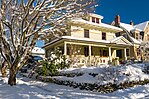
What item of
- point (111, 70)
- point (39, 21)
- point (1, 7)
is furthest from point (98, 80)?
point (1, 7)

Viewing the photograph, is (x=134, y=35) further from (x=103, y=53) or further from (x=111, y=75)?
(x=111, y=75)

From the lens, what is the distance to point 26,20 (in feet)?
36.5

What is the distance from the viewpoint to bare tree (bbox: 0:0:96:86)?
35.3 ft

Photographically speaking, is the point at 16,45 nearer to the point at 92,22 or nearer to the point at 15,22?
the point at 15,22

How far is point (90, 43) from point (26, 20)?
57.0 feet

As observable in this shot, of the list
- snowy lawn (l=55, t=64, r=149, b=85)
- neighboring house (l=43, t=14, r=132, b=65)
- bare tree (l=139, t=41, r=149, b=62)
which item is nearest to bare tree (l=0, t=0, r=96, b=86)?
snowy lawn (l=55, t=64, r=149, b=85)

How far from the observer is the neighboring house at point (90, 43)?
26047 millimetres

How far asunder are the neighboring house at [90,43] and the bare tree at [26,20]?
12244mm

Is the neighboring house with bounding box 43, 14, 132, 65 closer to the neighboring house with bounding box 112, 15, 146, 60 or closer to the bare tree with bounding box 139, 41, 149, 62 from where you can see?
the bare tree with bounding box 139, 41, 149, 62

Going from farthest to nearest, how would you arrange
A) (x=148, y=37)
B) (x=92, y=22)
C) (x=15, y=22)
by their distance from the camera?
(x=148, y=37) → (x=92, y=22) → (x=15, y=22)

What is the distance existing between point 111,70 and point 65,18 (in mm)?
4265

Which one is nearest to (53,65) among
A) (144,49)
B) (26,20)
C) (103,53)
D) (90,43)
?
(26,20)

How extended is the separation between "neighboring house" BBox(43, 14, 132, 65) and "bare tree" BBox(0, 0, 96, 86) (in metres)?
12.2

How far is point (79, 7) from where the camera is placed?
12672mm
